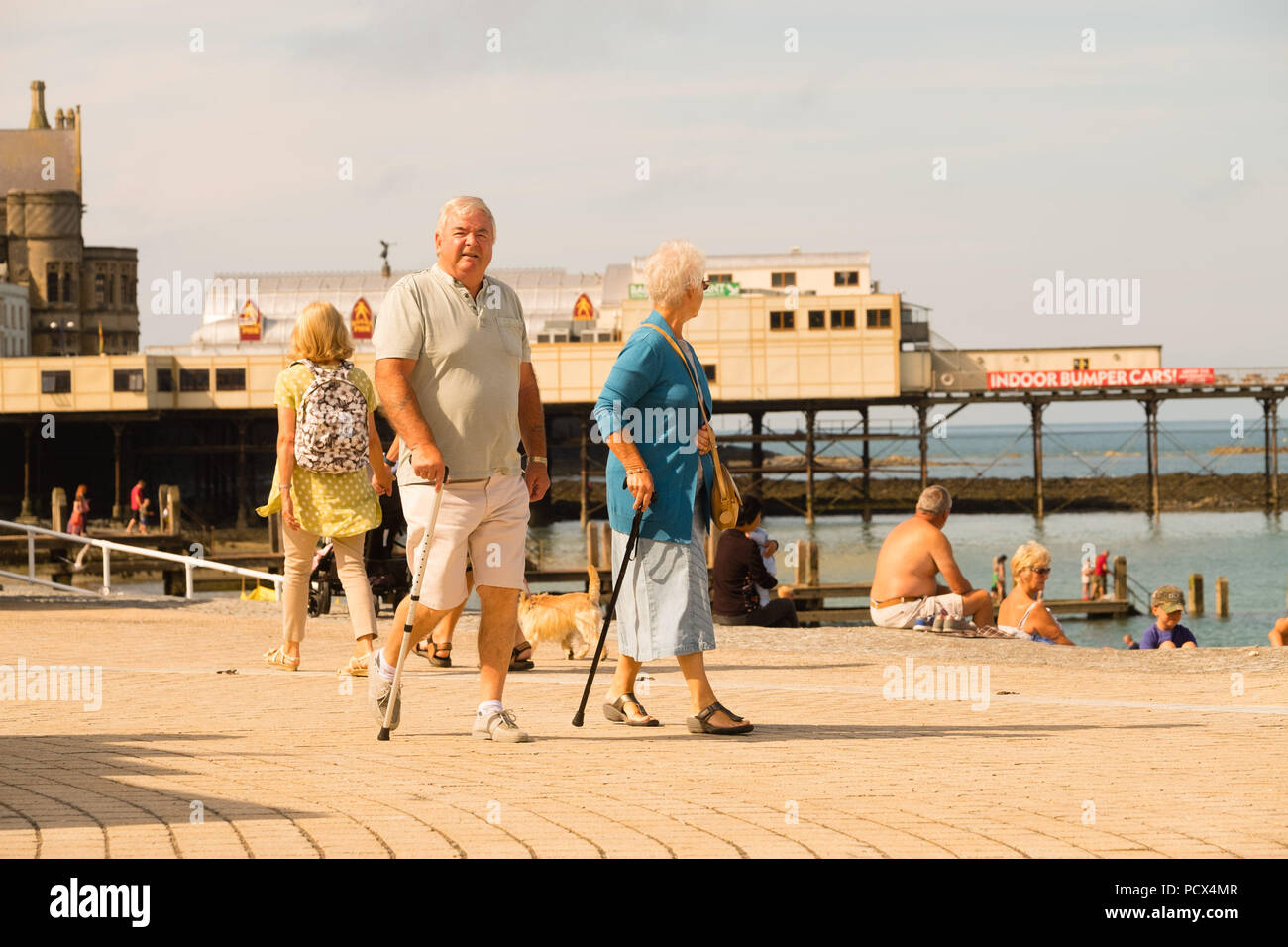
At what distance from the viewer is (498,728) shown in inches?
273

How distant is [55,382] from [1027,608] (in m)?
63.2

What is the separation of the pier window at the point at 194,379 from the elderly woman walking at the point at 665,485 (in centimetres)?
6516

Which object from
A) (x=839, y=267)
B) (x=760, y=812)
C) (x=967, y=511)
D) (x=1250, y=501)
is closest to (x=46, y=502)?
(x=839, y=267)

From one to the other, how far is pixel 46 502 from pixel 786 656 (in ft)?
218

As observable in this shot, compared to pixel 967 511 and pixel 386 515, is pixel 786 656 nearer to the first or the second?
pixel 386 515

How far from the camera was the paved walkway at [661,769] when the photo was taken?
4.90 m

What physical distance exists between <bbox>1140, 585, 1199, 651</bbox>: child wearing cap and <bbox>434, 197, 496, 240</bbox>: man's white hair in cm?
708

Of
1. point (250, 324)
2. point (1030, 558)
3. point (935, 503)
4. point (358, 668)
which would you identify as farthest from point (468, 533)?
point (250, 324)

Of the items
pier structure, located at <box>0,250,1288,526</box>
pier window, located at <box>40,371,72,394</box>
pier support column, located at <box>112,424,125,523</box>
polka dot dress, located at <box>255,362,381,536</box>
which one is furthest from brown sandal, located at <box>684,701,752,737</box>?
pier window, located at <box>40,371,72,394</box>

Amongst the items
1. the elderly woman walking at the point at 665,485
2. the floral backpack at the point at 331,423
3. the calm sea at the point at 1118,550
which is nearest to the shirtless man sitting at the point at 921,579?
the floral backpack at the point at 331,423

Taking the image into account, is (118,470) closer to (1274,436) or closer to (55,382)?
(55,382)

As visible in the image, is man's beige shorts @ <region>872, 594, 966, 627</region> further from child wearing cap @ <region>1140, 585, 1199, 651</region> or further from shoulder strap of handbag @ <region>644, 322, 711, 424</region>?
shoulder strap of handbag @ <region>644, 322, 711, 424</region>

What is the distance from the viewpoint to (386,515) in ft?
43.4

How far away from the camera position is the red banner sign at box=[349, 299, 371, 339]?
75.6 metres
